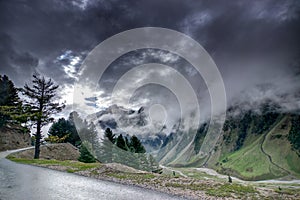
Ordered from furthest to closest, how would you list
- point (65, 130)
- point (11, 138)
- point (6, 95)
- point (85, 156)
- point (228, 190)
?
point (65, 130) → point (11, 138) → point (6, 95) → point (85, 156) → point (228, 190)

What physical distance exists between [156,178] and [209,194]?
674 centimetres

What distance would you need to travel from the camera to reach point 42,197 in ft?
43.8

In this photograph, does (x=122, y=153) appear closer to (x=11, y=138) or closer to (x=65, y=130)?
(x=65, y=130)

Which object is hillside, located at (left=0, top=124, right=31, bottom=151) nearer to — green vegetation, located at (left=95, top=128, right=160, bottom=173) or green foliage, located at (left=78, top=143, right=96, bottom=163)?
green foliage, located at (left=78, top=143, right=96, bottom=163)

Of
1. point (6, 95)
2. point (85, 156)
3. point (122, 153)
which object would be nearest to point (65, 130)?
point (6, 95)

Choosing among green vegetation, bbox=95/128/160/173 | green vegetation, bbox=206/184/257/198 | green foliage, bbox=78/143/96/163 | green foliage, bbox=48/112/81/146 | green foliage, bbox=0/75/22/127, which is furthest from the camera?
green foliage, bbox=48/112/81/146

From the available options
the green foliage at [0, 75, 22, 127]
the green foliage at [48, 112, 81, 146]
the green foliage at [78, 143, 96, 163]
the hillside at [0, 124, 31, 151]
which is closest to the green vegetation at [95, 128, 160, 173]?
the green foliage at [78, 143, 96, 163]

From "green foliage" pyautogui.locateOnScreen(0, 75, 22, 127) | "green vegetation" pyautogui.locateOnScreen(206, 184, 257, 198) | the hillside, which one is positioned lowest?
"green vegetation" pyautogui.locateOnScreen(206, 184, 257, 198)

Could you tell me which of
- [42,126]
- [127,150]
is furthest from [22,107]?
[127,150]

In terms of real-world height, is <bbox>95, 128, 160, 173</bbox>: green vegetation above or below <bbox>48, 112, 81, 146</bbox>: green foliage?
below

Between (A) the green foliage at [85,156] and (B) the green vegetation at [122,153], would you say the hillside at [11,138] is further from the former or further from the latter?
(B) the green vegetation at [122,153]

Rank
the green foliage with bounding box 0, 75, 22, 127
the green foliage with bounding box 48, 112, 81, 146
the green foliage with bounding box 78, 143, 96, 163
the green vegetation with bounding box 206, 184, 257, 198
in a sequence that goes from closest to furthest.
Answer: the green vegetation with bounding box 206, 184, 257, 198 < the green foliage with bounding box 78, 143, 96, 163 < the green foliage with bounding box 0, 75, 22, 127 < the green foliage with bounding box 48, 112, 81, 146

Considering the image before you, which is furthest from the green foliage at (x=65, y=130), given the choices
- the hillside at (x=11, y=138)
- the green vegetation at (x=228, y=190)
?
the green vegetation at (x=228, y=190)

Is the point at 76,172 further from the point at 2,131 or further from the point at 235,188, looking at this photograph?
the point at 2,131
